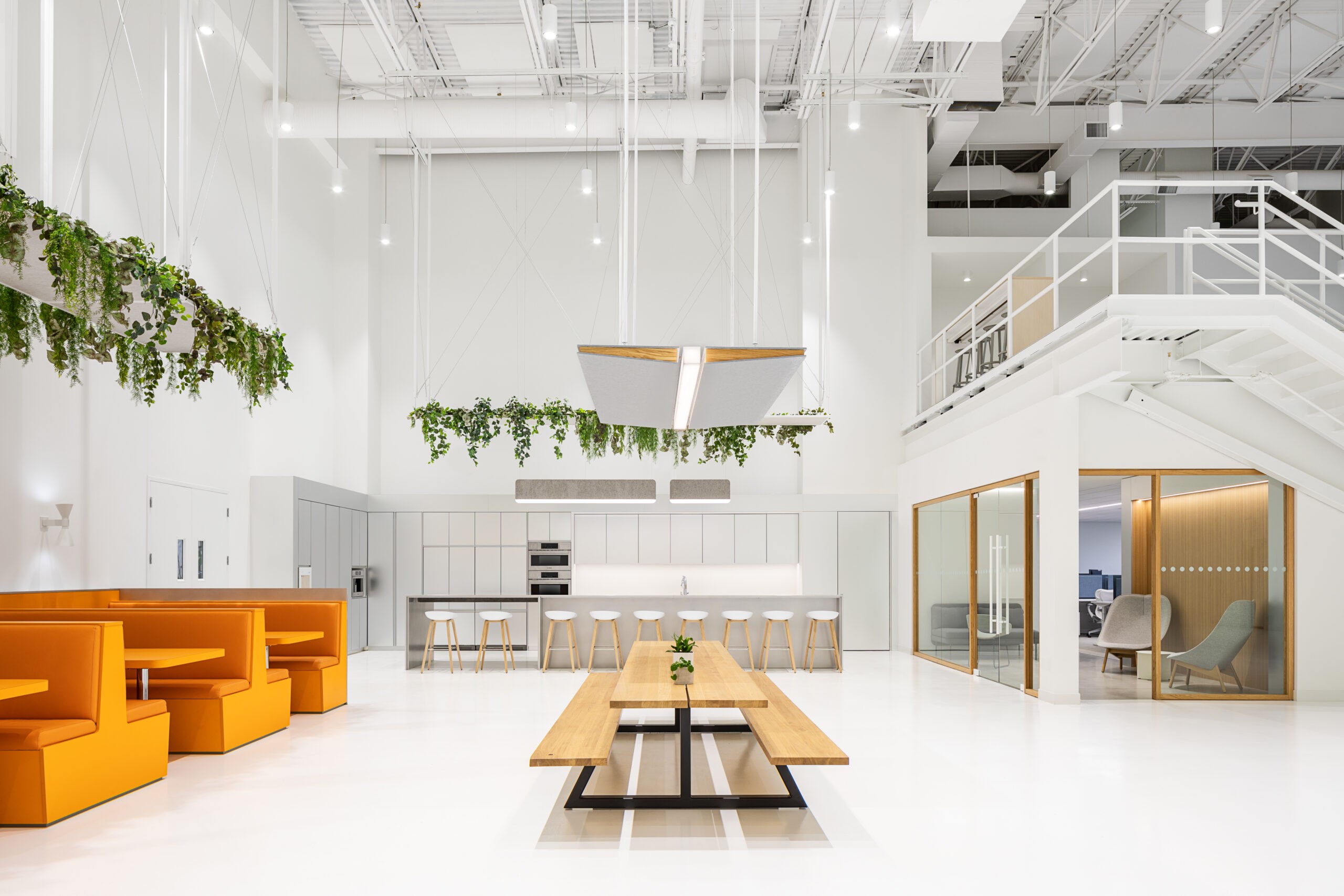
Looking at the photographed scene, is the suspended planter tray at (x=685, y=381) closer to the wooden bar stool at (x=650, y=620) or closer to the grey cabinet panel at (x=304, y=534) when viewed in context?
the wooden bar stool at (x=650, y=620)

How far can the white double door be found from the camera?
8953 mm

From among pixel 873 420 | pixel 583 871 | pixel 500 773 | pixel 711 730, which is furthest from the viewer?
pixel 873 420

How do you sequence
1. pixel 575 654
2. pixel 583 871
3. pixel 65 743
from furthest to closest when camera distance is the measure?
pixel 575 654 → pixel 65 743 → pixel 583 871

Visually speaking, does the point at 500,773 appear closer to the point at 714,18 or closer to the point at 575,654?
the point at 575,654

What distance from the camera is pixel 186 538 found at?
947 centimetres

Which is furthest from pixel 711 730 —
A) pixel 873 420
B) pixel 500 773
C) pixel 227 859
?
pixel 873 420

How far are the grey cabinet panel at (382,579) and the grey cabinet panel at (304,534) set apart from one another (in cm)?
215

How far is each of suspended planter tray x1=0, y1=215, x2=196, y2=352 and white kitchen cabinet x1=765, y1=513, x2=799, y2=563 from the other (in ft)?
28.8

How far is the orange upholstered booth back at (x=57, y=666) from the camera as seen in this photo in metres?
4.71

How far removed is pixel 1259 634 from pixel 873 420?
5640 millimetres

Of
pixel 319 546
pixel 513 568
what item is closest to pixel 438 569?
pixel 513 568

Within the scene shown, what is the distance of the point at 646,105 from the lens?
37.8ft

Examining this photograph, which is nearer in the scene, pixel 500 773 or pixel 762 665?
pixel 500 773

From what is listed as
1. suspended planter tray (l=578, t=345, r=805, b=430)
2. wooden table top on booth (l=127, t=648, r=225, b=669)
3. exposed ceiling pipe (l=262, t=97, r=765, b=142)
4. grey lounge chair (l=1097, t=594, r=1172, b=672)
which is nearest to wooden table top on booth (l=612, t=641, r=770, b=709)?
suspended planter tray (l=578, t=345, r=805, b=430)
